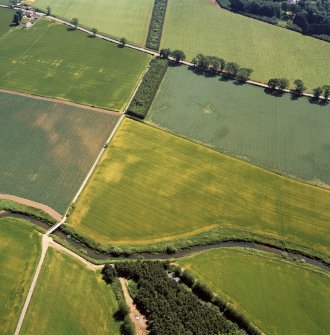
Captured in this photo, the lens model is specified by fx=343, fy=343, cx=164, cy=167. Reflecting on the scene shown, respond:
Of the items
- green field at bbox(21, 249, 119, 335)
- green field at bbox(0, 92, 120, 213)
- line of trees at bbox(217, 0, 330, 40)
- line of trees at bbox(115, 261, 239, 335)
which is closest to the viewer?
line of trees at bbox(115, 261, 239, 335)

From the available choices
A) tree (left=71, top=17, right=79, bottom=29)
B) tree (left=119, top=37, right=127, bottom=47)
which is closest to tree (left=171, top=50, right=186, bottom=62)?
tree (left=119, top=37, right=127, bottom=47)


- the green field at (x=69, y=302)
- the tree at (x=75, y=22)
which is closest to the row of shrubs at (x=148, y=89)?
the tree at (x=75, y=22)

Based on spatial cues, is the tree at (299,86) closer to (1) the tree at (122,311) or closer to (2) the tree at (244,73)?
(2) the tree at (244,73)

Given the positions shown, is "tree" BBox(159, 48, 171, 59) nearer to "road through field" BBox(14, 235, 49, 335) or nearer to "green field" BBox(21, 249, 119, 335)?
"road through field" BBox(14, 235, 49, 335)

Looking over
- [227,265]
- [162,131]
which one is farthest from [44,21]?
[227,265]

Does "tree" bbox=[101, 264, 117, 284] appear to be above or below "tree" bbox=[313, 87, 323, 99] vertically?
below

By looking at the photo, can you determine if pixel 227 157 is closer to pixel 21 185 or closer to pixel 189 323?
pixel 189 323

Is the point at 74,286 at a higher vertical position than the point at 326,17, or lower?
lower
